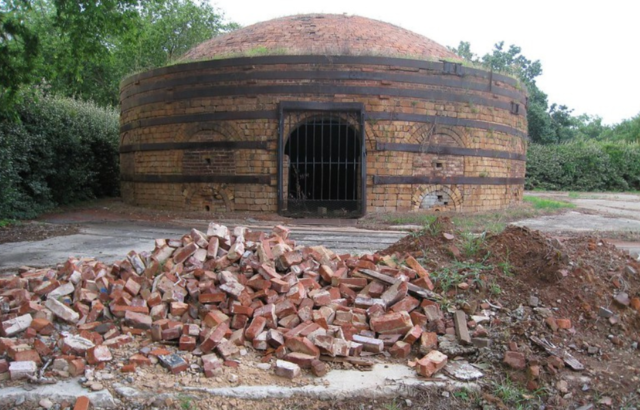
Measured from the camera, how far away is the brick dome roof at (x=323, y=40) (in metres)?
11.9

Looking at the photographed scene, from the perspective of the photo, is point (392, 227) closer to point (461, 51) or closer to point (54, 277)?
point (54, 277)

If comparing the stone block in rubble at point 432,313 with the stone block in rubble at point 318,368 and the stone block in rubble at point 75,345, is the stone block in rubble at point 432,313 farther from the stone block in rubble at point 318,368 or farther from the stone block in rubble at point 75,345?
the stone block in rubble at point 75,345

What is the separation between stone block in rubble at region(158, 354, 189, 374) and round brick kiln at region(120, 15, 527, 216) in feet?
25.5

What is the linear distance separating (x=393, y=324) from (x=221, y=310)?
1.35 meters

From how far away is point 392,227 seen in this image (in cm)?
937

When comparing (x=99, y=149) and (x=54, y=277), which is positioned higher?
(x=99, y=149)

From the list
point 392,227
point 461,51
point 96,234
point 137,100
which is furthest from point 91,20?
A: point 461,51

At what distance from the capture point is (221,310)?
3.72 m

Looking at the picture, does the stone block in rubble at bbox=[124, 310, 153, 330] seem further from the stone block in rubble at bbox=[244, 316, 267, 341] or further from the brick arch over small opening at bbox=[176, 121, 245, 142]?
the brick arch over small opening at bbox=[176, 121, 245, 142]

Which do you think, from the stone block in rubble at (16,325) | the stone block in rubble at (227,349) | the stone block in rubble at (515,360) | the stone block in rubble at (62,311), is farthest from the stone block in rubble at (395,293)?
the stone block in rubble at (16,325)

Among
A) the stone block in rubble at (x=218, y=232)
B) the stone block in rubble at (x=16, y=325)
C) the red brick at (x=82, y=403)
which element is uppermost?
the stone block in rubble at (x=218, y=232)

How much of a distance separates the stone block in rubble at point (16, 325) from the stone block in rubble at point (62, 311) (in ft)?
0.54

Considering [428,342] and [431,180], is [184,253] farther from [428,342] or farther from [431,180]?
[431,180]

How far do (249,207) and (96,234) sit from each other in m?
3.54
